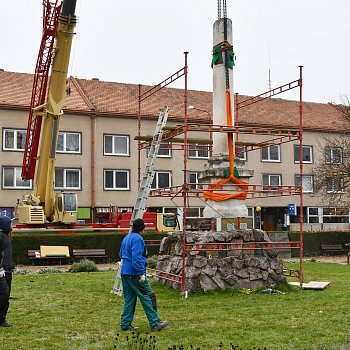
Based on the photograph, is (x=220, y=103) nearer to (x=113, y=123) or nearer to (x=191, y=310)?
(x=191, y=310)

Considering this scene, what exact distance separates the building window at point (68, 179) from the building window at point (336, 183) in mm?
16156

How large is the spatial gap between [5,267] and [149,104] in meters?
33.9

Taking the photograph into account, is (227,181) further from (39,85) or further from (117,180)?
(117,180)

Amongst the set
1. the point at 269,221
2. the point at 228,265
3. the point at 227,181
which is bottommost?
the point at 228,265

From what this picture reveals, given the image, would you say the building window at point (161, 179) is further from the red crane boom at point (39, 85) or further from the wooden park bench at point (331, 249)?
the red crane boom at point (39, 85)

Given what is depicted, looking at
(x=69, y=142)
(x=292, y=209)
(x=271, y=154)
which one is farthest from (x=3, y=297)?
(x=271, y=154)

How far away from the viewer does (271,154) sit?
4603 centimetres

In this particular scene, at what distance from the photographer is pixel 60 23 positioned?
2261 centimetres

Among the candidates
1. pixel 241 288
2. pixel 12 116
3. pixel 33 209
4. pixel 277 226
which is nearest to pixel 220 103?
pixel 241 288

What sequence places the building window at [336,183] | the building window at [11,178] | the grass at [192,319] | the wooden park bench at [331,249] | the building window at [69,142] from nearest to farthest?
the grass at [192,319], the wooden park bench at [331,249], the building window at [336,183], the building window at [11,178], the building window at [69,142]

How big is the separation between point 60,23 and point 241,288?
13621mm

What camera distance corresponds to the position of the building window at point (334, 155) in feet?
120

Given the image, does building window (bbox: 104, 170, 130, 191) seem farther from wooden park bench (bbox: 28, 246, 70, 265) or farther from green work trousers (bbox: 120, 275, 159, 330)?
green work trousers (bbox: 120, 275, 159, 330)

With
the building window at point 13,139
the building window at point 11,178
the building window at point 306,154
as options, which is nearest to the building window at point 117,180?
the building window at point 11,178
